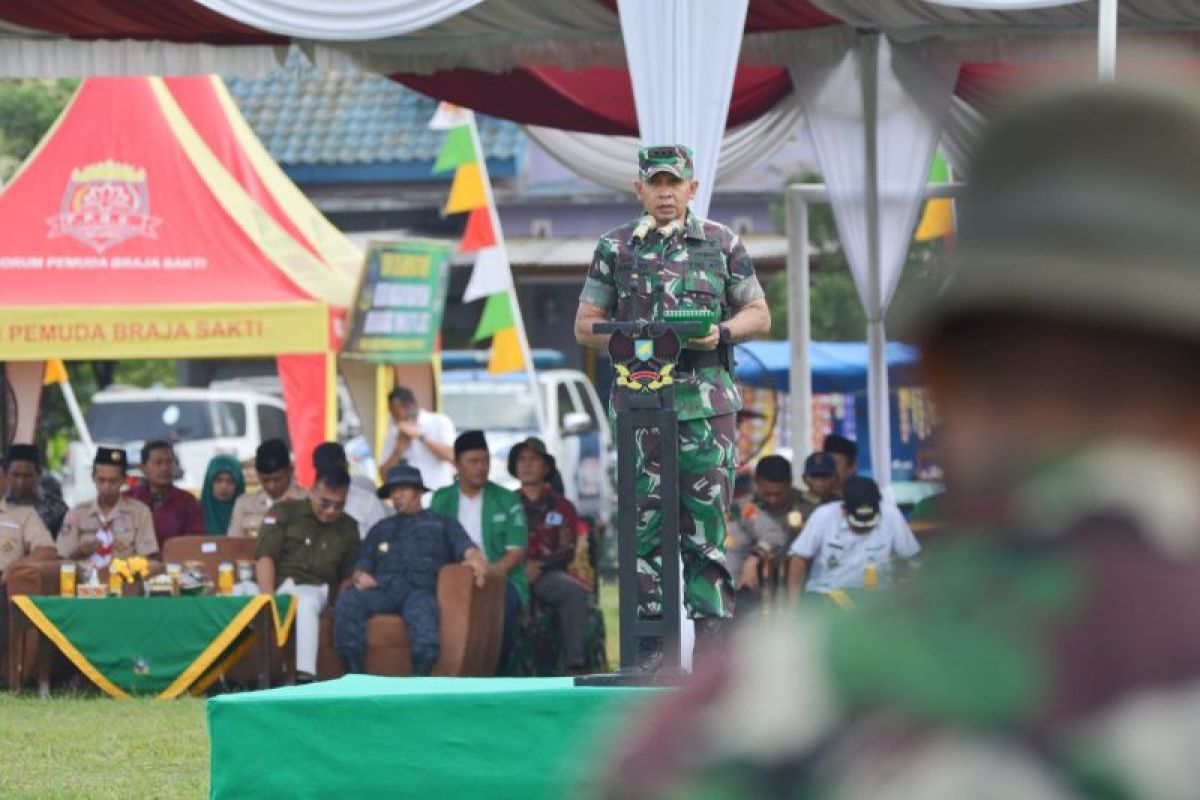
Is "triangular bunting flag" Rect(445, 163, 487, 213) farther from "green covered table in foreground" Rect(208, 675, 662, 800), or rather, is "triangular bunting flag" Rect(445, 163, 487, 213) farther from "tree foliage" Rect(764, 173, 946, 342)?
"green covered table in foreground" Rect(208, 675, 662, 800)

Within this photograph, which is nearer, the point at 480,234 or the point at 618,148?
the point at 618,148

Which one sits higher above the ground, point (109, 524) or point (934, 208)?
point (934, 208)

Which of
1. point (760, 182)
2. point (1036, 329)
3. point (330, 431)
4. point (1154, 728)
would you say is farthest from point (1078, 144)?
point (760, 182)

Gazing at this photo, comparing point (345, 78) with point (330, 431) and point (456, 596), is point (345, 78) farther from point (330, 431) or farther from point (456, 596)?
point (456, 596)

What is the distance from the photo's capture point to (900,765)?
47.6 inches

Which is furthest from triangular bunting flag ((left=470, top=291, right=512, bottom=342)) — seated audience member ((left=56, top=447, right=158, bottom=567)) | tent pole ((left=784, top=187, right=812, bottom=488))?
seated audience member ((left=56, top=447, right=158, bottom=567))

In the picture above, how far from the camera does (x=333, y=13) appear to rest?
952 cm

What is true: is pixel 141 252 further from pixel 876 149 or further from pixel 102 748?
pixel 102 748

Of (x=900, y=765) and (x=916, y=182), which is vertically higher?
(x=916, y=182)

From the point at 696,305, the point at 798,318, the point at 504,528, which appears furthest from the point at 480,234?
the point at 696,305

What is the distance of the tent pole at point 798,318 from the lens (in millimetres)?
15219

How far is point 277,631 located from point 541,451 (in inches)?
74.7

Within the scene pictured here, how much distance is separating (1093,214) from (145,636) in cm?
1023

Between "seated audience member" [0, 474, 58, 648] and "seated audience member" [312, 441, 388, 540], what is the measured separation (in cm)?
150
